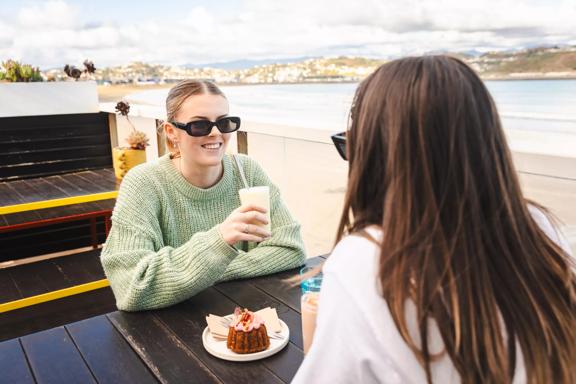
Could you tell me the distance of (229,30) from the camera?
3366cm

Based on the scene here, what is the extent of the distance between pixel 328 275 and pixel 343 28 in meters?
35.5

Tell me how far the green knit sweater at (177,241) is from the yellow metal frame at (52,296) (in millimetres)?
1636

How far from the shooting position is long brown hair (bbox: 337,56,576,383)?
0.60m

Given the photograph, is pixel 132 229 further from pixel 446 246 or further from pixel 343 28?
pixel 343 28

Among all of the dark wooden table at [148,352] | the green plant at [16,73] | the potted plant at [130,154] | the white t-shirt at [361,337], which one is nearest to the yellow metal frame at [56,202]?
the potted plant at [130,154]

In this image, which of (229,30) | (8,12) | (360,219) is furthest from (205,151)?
(229,30)

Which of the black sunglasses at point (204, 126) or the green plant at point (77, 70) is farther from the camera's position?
the green plant at point (77, 70)

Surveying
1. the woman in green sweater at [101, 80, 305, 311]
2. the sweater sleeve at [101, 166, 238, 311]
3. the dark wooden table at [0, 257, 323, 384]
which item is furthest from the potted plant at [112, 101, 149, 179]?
the dark wooden table at [0, 257, 323, 384]

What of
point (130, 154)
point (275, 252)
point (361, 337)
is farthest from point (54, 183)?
point (361, 337)

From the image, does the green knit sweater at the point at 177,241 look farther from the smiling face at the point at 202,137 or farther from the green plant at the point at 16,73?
the green plant at the point at 16,73

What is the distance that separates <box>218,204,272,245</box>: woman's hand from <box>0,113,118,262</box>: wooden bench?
2185 millimetres

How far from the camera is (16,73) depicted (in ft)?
15.9

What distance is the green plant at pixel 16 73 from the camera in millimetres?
4823

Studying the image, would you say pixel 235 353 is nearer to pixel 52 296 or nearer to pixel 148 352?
pixel 148 352
